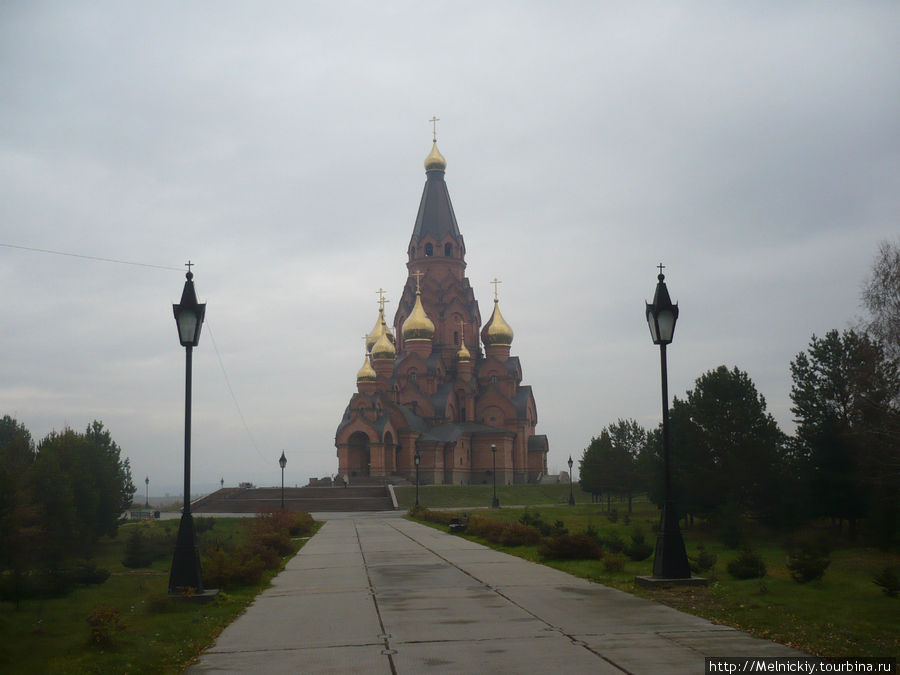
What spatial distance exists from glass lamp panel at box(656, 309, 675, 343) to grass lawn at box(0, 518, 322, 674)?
7.76m

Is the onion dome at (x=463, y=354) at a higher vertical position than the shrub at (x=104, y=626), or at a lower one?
higher

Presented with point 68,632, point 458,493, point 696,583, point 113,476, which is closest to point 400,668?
point 696,583

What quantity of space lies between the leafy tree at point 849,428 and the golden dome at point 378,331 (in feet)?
144

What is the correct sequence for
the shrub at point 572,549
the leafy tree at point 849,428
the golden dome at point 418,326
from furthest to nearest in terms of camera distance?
the golden dome at point 418,326 → the leafy tree at point 849,428 → the shrub at point 572,549

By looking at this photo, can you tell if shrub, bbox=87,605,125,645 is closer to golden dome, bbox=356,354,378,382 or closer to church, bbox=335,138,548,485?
church, bbox=335,138,548,485

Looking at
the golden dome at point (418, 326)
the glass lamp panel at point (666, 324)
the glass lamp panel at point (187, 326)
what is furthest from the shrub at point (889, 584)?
the golden dome at point (418, 326)

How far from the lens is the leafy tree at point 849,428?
22734 mm

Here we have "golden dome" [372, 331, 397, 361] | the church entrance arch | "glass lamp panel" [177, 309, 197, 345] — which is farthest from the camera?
"golden dome" [372, 331, 397, 361]

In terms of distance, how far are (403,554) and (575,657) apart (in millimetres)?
11381

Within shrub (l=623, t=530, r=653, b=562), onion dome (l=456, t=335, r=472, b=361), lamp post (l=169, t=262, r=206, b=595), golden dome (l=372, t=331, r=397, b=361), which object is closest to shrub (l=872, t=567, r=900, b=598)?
shrub (l=623, t=530, r=653, b=562)

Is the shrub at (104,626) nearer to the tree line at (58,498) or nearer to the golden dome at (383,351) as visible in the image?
the tree line at (58,498)

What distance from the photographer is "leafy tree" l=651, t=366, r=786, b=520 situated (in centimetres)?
2855

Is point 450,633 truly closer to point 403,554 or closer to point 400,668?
point 400,668

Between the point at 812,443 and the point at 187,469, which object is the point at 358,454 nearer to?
the point at 812,443
